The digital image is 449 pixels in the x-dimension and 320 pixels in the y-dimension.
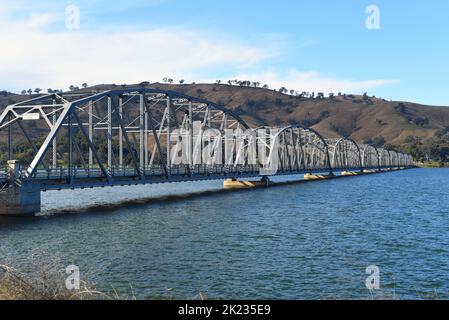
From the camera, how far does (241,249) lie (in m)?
30.3

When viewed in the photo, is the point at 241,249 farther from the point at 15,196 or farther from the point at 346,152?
the point at 346,152

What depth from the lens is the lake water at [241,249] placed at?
71.6 ft

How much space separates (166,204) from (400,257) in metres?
36.9

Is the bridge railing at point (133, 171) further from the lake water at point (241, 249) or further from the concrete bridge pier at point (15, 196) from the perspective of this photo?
the lake water at point (241, 249)

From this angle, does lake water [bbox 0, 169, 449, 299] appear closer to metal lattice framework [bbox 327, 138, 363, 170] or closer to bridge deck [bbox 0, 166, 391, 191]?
bridge deck [bbox 0, 166, 391, 191]

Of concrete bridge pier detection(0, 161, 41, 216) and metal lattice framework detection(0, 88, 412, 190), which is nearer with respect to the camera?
concrete bridge pier detection(0, 161, 41, 216)

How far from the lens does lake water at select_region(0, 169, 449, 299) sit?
71.6 feet

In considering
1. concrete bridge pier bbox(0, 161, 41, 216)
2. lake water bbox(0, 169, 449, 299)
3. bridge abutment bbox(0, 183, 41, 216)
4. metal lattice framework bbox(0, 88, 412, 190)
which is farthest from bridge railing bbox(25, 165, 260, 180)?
lake water bbox(0, 169, 449, 299)

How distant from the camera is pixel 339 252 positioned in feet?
96.6

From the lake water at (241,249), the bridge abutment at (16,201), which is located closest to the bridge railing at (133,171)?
the bridge abutment at (16,201)

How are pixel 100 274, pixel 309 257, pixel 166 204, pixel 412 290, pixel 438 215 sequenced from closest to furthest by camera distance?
pixel 412 290
pixel 100 274
pixel 309 257
pixel 438 215
pixel 166 204

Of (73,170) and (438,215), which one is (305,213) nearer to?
(438,215)
